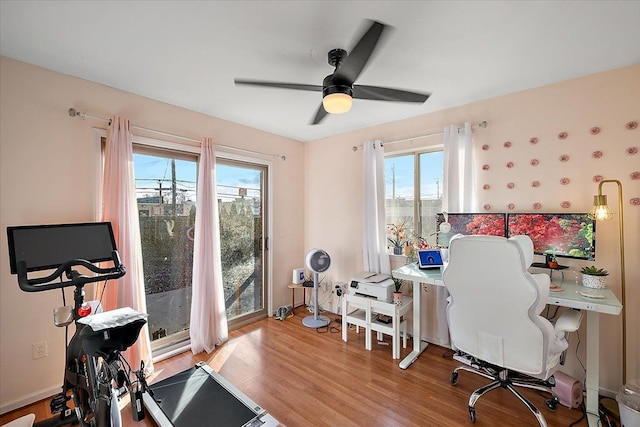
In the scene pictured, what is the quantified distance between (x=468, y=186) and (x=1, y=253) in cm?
386

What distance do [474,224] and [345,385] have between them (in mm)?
1863

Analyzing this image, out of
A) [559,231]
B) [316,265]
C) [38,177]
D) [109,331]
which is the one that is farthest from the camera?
[316,265]

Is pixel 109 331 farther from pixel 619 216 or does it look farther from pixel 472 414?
pixel 619 216

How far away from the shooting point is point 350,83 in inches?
68.4

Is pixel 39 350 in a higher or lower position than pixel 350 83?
lower

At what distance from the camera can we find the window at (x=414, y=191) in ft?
10.3

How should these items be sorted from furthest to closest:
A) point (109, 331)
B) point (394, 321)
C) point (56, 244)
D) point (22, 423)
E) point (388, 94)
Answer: point (394, 321)
point (388, 94)
point (56, 244)
point (109, 331)
point (22, 423)

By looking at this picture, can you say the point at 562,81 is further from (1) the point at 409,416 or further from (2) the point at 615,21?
(1) the point at 409,416

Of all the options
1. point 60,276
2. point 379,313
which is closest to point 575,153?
point 379,313

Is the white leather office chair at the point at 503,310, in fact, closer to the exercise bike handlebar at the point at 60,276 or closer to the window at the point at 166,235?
the exercise bike handlebar at the point at 60,276

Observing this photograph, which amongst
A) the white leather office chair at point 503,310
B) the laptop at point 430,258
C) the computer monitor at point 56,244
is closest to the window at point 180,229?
the computer monitor at point 56,244

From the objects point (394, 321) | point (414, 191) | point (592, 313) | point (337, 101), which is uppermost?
point (337, 101)

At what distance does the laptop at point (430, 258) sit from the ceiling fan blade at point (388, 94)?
1501 millimetres

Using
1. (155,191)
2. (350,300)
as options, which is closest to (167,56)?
(155,191)
